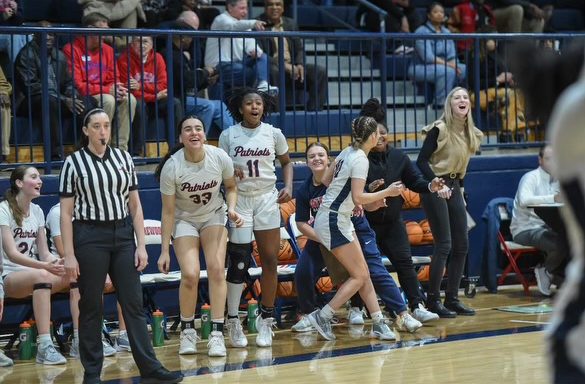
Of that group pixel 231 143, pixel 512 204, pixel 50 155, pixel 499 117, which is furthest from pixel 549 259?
pixel 50 155

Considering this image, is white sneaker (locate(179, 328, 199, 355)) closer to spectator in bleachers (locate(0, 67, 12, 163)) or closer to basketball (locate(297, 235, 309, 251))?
basketball (locate(297, 235, 309, 251))

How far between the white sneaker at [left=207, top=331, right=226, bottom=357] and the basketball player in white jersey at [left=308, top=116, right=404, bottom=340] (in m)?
0.87

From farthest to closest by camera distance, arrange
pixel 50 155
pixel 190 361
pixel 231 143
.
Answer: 1. pixel 50 155
2. pixel 231 143
3. pixel 190 361

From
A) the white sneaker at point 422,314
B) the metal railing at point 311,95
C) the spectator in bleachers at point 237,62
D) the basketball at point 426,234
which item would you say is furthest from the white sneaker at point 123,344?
the basketball at point 426,234

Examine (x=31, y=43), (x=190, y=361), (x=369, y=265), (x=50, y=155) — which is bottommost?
(x=190, y=361)

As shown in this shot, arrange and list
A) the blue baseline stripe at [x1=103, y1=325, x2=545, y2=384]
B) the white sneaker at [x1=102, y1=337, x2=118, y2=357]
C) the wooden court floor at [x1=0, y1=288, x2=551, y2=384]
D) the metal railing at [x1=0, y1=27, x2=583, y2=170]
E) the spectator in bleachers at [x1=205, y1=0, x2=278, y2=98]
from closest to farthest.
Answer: the wooden court floor at [x1=0, y1=288, x2=551, y2=384]
the blue baseline stripe at [x1=103, y1=325, x2=545, y2=384]
the white sneaker at [x1=102, y1=337, x2=118, y2=357]
the metal railing at [x1=0, y1=27, x2=583, y2=170]
the spectator in bleachers at [x1=205, y1=0, x2=278, y2=98]

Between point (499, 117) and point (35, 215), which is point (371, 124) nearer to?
point (35, 215)

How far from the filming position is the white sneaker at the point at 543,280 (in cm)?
1014

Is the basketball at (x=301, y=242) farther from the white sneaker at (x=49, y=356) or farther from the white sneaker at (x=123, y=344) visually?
the white sneaker at (x=49, y=356)

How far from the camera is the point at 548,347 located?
2.73m

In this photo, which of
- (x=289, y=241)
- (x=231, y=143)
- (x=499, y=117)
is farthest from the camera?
(x=499, y=117)

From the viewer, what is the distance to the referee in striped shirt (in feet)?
20.8

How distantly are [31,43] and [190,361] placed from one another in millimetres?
2992

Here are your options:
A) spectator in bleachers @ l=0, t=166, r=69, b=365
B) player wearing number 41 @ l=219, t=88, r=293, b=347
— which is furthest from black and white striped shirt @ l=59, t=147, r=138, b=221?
player wearing number 41 @ l=219, t=88, r=293, b=347
